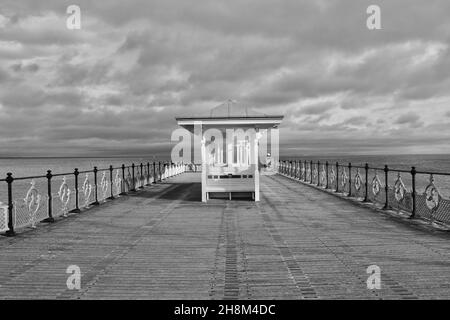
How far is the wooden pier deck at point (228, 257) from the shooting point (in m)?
5.27

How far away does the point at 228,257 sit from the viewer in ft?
23.0

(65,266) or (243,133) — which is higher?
(243,133)

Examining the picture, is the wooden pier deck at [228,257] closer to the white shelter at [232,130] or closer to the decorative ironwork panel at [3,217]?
the decorative ironwork panel at [3,217]

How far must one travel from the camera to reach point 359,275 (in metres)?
5.83

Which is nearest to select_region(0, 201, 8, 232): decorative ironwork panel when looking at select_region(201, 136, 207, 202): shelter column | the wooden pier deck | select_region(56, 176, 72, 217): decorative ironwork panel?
the wooden pier deck

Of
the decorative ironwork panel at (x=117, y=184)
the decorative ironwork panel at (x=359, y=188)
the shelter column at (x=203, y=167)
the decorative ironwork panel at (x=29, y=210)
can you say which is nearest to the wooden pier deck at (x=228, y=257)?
the decorative ironwork panel at (x=29, y=210)

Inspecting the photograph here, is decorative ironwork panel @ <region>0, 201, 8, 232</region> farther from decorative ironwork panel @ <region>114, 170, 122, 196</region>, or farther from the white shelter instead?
decorative ironwork panel @ <region>114, 170, 122, 196</region>

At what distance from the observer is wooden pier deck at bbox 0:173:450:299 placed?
5273mm

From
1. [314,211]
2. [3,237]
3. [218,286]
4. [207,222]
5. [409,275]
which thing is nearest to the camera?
[218,286]

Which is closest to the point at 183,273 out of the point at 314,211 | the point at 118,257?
the point at 118,257

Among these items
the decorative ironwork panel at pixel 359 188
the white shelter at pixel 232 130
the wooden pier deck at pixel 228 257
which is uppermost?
the white shelter at pixel 232 130

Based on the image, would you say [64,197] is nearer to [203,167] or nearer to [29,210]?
[29,210]
